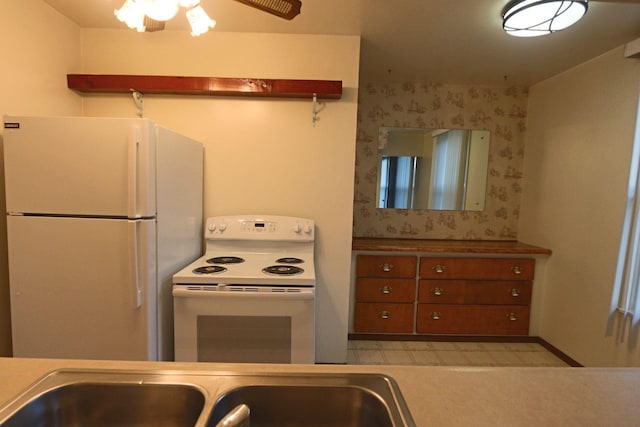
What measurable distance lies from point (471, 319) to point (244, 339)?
208 cm

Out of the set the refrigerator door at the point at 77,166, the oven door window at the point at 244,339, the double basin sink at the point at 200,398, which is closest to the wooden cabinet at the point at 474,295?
the oven door window at the point at 244,339

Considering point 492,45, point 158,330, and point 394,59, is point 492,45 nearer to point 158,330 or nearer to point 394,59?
point 394,59

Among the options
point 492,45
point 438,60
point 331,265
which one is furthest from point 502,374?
point 438,60

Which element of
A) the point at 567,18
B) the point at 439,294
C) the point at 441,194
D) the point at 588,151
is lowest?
the point at 439,294

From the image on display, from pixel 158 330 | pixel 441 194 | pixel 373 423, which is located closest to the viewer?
pixel 373 423

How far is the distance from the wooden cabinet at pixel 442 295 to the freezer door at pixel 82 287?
1.68 m

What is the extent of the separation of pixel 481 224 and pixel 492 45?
169 centimetres

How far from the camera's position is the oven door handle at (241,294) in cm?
163

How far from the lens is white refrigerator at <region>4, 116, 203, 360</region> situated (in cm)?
152

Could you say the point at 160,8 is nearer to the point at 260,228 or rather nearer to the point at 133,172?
the point at 133,172

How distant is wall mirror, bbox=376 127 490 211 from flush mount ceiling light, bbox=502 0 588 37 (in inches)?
50.5

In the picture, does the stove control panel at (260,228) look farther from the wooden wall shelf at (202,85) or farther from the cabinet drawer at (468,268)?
the cabinet drawer at (468,268)

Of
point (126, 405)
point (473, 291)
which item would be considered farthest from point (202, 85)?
point (473, 291)

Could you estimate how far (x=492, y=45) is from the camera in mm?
2250
